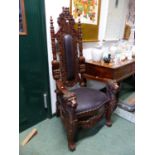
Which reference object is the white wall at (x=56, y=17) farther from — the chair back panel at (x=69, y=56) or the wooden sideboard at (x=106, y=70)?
the wooden sideboard at (x=106, y=70)

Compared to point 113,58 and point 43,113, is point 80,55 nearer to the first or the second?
point 113,58

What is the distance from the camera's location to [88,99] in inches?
64.5

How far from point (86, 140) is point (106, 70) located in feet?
2.75

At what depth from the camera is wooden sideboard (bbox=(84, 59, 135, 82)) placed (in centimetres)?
188

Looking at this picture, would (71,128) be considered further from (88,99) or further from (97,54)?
(97,54)

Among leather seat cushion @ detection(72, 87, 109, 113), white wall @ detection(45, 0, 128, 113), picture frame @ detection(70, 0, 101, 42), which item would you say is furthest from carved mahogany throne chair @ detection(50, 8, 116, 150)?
picture frame @ detection(70, 0, 101, 42)

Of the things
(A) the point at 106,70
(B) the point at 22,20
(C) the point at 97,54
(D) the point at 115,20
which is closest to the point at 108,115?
(A) the point at 106,70

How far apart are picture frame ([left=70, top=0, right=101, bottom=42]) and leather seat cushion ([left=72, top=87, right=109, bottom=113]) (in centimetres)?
79

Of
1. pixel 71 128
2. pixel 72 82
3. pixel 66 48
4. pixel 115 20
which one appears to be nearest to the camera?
pixel 71 128

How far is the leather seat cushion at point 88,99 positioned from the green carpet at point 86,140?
40 centimetres

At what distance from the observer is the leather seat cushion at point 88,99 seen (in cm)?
154

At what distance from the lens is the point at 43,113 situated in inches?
79.7

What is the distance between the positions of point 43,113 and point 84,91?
64cm
